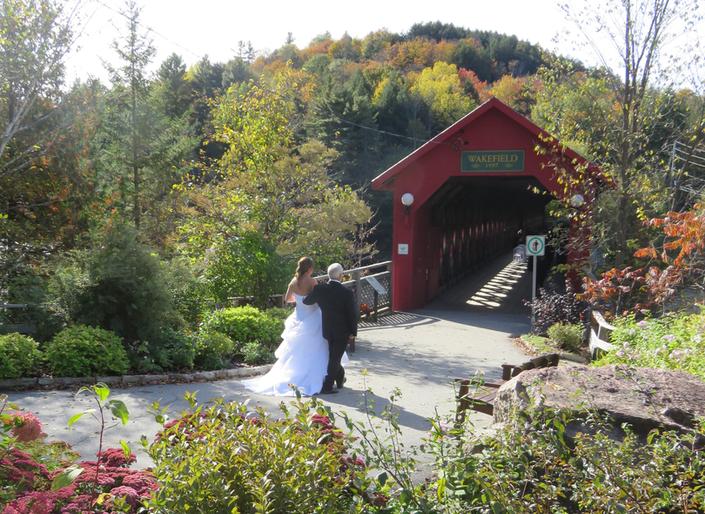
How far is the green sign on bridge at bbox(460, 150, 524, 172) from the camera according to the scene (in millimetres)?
18578

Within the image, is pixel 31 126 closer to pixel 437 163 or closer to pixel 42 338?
pixel 42 338

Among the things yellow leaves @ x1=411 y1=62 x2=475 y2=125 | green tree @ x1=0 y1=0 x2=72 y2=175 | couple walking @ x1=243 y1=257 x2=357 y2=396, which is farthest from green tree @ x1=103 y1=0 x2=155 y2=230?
yellow leaves @ x1=411 y1=62 x2=475 y2=125

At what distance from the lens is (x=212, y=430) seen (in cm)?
353

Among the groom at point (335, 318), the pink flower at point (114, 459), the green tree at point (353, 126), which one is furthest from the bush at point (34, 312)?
the green tree at point (353, 126)

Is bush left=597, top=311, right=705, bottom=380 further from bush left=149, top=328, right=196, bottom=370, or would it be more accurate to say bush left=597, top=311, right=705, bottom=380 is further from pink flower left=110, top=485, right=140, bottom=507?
bush left=149, top=328, right=196, bottom=370

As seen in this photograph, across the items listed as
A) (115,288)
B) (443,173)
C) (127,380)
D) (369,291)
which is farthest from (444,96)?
(127,380)

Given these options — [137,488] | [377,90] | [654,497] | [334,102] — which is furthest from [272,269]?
[377,90]

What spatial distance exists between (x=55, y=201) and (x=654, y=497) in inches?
556

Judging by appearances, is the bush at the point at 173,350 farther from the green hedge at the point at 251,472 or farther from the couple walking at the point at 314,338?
the green hedge at the point at 251,472

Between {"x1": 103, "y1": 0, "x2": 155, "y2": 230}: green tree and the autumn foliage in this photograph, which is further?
{"x1": 103, "y1": 0, "x2": 155, "y2": 230}: green tree

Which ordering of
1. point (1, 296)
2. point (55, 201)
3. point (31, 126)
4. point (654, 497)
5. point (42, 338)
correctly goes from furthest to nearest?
point (55, 201) → point (31, 126) → point (1, 296) → point (42, 338) → point (654, 497)

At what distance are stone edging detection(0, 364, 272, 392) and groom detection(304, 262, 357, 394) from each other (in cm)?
165

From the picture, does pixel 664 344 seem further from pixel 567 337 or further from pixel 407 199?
pixel 407 199

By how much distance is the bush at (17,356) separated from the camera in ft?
26.3
